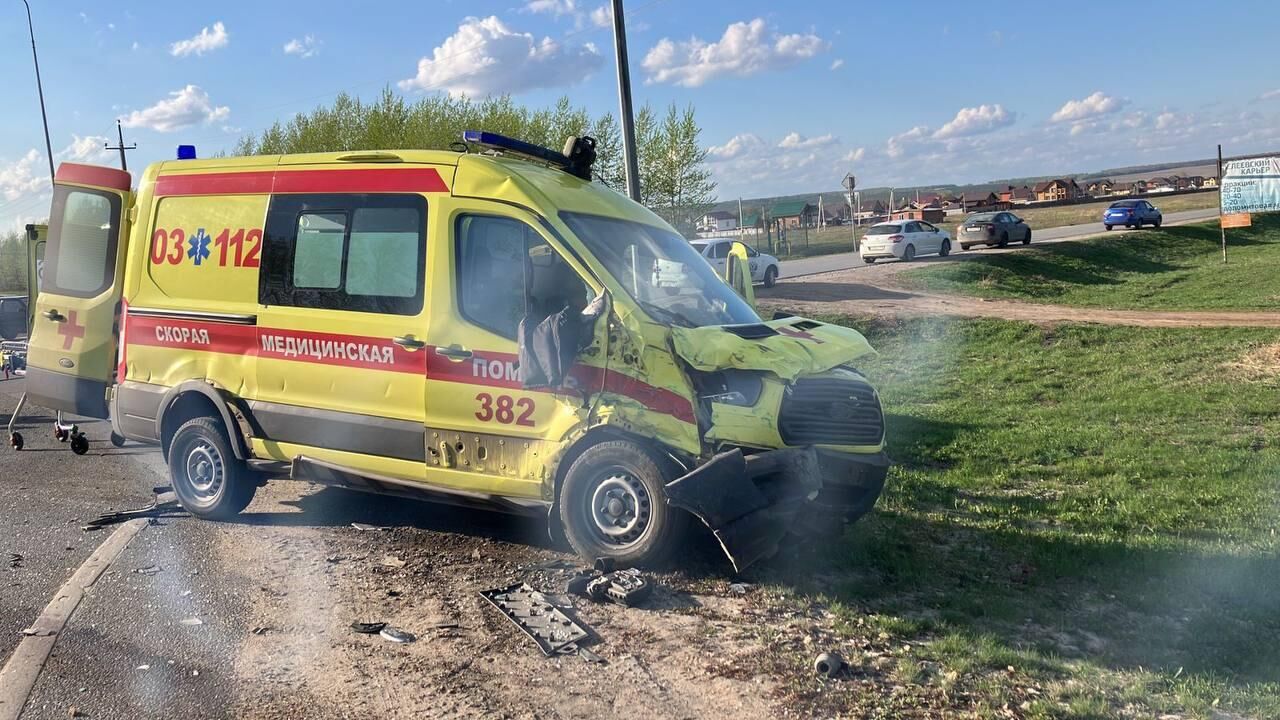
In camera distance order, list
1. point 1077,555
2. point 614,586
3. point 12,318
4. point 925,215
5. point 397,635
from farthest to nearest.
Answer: point 925,215
point 12,318
point 1077,555
point 614,586
point 397,635

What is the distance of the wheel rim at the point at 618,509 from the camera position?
5488mm

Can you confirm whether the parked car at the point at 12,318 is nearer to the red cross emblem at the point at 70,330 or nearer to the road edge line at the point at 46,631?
the red cross emblem at the point at 70,330

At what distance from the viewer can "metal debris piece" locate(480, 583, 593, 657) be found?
4725 millimetres

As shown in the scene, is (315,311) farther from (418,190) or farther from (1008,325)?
(1008,325)

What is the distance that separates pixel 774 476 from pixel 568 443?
3.93ft

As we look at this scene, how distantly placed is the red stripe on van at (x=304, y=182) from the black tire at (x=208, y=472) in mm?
1675

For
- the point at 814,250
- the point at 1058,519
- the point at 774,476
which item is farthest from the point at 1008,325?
the point at 814,250

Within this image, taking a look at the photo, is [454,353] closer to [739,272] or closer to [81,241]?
[739,272]

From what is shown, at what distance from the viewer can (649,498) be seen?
5.41 m

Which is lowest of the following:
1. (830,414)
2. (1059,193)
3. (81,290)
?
(830,414)

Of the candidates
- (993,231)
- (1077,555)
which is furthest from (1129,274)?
(1077,555)

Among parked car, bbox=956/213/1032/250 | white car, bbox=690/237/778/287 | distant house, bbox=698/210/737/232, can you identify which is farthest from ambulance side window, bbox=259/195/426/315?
distant house, bbox=698/210/737/232

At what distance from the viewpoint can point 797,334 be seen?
6.04m

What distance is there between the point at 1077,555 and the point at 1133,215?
41.4m
